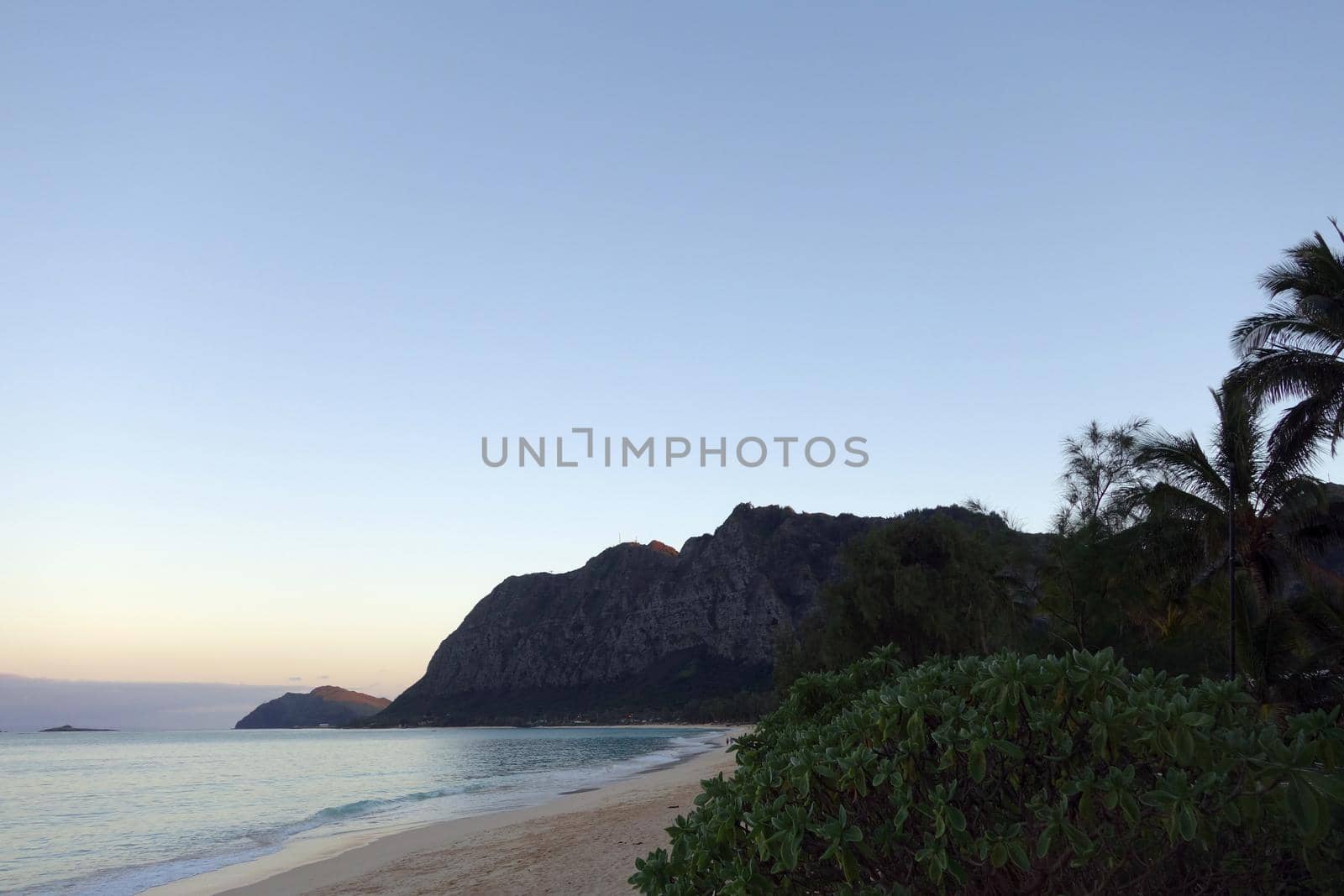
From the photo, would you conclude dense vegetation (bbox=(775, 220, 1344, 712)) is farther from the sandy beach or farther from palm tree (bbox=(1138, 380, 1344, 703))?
the sandy beach

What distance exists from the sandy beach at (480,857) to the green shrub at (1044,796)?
24.5 ft

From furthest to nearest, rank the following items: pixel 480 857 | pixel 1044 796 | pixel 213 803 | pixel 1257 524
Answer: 1. pixel 213 803
2. pixel 1257 524
3. pixel 480 857
4. pixel 1044 796

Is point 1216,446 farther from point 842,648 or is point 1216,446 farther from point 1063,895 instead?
point 1063,895

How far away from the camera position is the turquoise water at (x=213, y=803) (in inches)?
848

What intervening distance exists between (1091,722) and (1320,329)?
59.9 ft

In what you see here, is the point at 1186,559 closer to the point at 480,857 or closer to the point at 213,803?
the point at 480,857

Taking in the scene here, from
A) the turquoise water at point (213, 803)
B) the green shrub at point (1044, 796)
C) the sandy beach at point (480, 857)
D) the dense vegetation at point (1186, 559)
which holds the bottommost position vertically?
the turquoise water at point (213, 803)

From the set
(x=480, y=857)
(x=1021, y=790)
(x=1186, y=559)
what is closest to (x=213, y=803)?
(x=480, y=857)

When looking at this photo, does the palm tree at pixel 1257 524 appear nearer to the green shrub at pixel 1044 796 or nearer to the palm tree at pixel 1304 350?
the palm tree at pixel 1304 350

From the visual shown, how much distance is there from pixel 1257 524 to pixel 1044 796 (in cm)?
2179

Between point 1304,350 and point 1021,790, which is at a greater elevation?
point 1304,350

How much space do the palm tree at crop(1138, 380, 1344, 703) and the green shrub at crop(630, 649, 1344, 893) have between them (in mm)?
19210

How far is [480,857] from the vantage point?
15.4 m

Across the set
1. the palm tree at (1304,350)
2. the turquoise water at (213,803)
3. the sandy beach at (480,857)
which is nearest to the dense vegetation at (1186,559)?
the palm tree at (1304,350)
